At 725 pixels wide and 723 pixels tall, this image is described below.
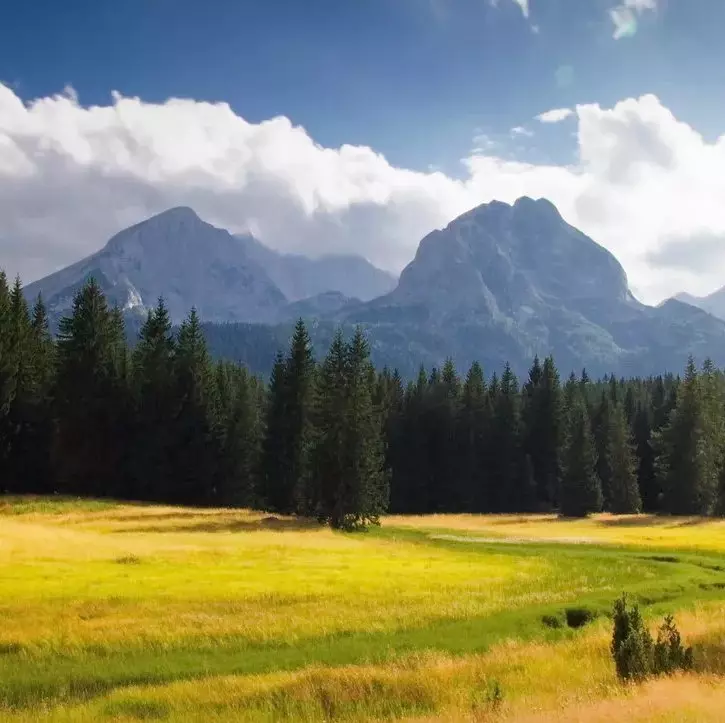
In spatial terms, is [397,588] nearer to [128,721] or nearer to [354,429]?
[128,721]

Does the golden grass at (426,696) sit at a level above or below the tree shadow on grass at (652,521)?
above

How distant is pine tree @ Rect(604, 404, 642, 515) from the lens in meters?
113

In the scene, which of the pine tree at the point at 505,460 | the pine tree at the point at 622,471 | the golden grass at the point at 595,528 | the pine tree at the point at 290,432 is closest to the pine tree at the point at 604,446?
the pine tree at the point at 622,471

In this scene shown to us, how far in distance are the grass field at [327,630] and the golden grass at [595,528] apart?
10421 millimetres

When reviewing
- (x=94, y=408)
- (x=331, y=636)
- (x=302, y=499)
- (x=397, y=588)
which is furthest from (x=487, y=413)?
(x=331, y=636)

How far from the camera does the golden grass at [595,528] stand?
6412 cm

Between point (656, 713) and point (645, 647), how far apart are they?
18.0ft

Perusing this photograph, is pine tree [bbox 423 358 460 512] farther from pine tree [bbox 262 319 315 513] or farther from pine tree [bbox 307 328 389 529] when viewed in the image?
pine tree [bbox 307 328 389 529]

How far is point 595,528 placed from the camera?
8312cm

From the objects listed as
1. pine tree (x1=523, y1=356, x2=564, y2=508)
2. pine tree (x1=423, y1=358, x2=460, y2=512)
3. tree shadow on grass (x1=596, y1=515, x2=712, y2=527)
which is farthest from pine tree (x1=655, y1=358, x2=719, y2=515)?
pine tree (x1=423, y1=358, x2=460, y2=512)

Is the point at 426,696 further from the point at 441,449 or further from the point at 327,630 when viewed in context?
the point at 441,449

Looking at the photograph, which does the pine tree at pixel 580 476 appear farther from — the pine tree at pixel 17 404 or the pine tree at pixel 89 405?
the pine tree at pixel 17 404

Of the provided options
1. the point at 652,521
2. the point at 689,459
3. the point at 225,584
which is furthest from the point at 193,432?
the point at 689,459

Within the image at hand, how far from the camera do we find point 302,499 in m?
88.6
